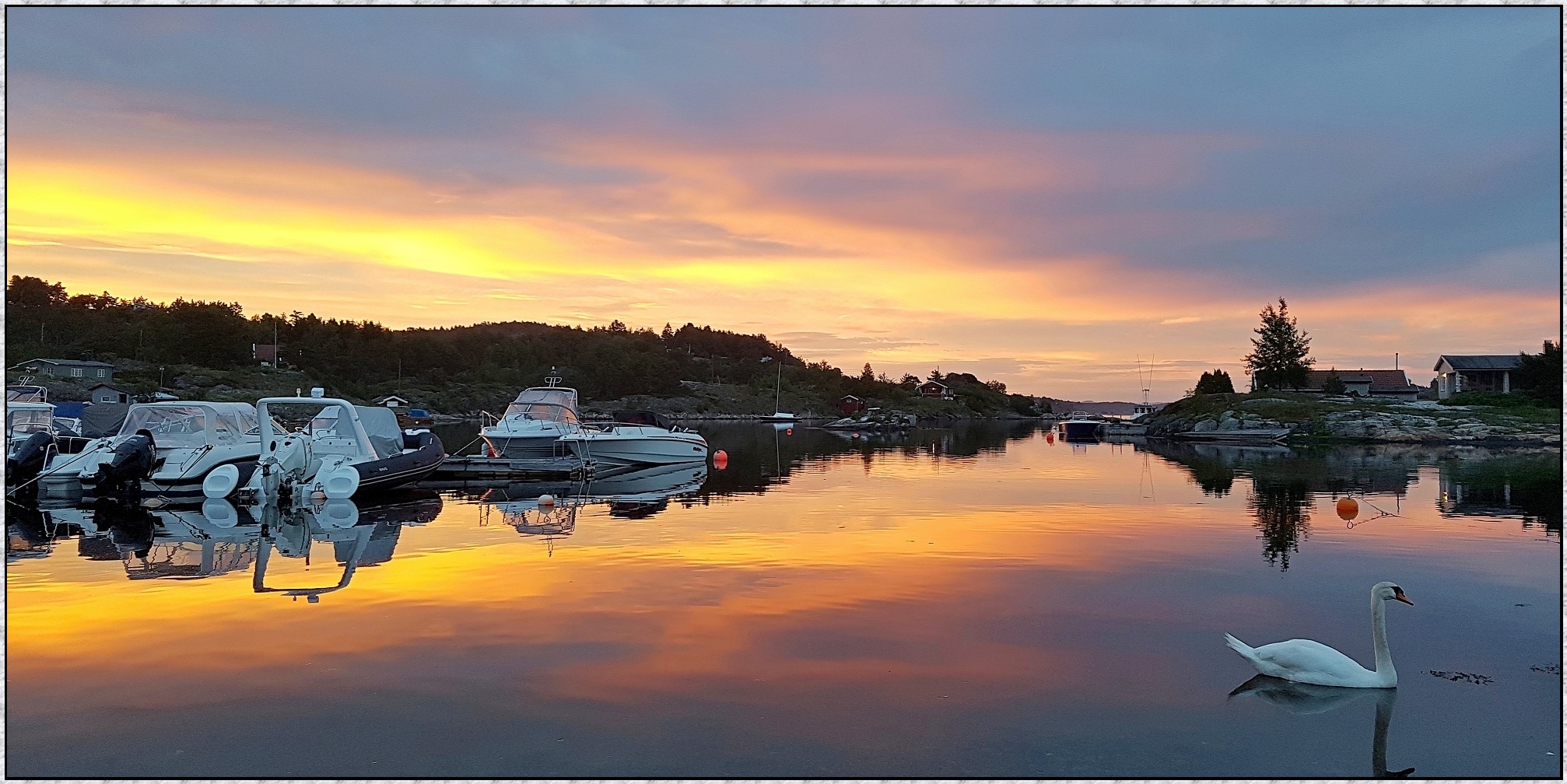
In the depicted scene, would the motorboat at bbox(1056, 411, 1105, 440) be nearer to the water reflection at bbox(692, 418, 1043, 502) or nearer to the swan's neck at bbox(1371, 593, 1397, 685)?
the water reflection at bbox(692, 418, 1043, 502)

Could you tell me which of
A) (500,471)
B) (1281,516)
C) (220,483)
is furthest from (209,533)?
(1281,516)

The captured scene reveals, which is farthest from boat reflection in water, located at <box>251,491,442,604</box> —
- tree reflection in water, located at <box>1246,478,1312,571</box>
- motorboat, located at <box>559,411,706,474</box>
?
tree reflection in water, located at <box>1246,478,1312,571</box>

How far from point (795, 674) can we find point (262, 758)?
432 centimetres

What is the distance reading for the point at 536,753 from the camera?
7234 mm

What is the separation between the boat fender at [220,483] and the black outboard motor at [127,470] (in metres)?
1.49

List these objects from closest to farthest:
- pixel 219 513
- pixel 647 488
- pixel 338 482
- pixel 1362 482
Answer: pixel 219 513
pixel 338 482
pixel 647 488
pixel 1362 482

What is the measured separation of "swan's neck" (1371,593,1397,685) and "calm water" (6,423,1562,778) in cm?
19

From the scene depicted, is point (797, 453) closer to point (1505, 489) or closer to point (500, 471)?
point (500, 471)

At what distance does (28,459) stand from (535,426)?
1404 cm

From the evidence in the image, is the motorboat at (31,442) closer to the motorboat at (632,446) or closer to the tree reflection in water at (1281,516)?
the motorboat at (632,446)

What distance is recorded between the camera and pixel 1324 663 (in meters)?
8.99

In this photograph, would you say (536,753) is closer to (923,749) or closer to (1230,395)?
(923,749)

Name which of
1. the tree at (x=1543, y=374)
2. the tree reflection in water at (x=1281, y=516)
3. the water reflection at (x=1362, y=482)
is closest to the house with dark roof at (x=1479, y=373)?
the tree at (x=1543, y=374)

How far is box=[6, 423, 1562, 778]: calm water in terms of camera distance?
734 centimetres
